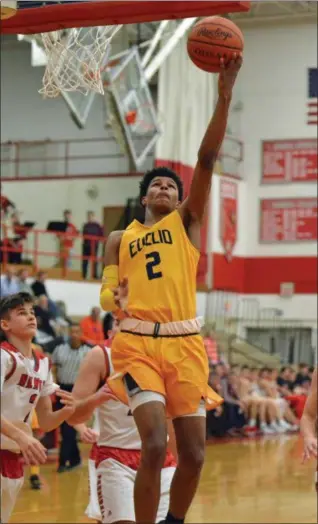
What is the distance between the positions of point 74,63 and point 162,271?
1.73m

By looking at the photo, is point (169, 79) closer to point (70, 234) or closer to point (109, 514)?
point (70, 234)

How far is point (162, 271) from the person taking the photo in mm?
5832

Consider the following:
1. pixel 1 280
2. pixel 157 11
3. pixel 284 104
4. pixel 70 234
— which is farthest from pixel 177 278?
pixel 284 104

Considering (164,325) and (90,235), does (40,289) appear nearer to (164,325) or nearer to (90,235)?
(90,235)

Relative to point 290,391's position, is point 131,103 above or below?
above

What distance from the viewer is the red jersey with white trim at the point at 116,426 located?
23.3 ft

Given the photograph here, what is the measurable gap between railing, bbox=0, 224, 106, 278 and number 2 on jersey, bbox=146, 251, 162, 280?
16.7m

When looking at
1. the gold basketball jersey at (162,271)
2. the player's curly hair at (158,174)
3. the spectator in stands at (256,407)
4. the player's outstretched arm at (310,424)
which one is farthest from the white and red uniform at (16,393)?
the spectator in stands at (256,407)

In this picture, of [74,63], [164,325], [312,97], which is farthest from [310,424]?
[312,97]

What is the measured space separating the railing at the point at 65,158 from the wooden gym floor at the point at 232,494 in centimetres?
1578

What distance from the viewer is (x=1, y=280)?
67.8ft

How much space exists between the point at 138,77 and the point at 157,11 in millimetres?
21717

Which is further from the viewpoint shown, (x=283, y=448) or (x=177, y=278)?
(x=283, y=448)

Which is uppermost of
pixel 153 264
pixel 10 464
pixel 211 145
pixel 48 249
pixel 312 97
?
pixel 312 97
